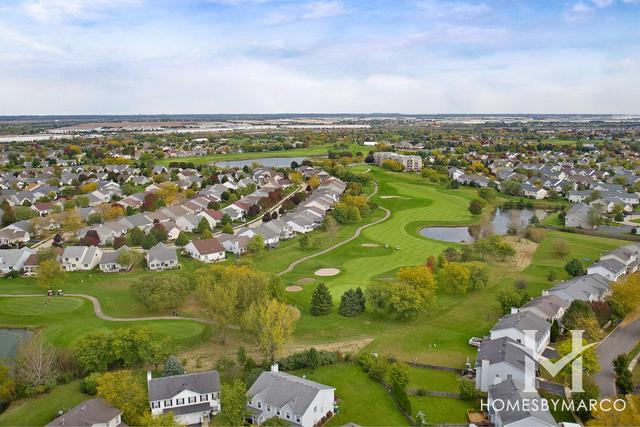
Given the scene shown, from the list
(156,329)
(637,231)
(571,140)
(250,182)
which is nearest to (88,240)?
(156,329)

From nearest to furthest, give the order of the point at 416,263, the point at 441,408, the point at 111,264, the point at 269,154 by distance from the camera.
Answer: the point at 441,408, the point at 111,264, the point at 416,263, the point at 269,154

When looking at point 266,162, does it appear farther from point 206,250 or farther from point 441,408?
point 441,408

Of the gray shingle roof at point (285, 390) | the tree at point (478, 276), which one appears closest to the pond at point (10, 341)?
the gray shingle roof at point (285, 390)

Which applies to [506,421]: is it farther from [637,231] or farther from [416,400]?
[637,231]

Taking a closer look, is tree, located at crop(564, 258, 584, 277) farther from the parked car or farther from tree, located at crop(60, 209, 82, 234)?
tree, located at crop(60, 209, 82, 234)

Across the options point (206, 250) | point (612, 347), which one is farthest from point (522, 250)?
point (206, 250)
